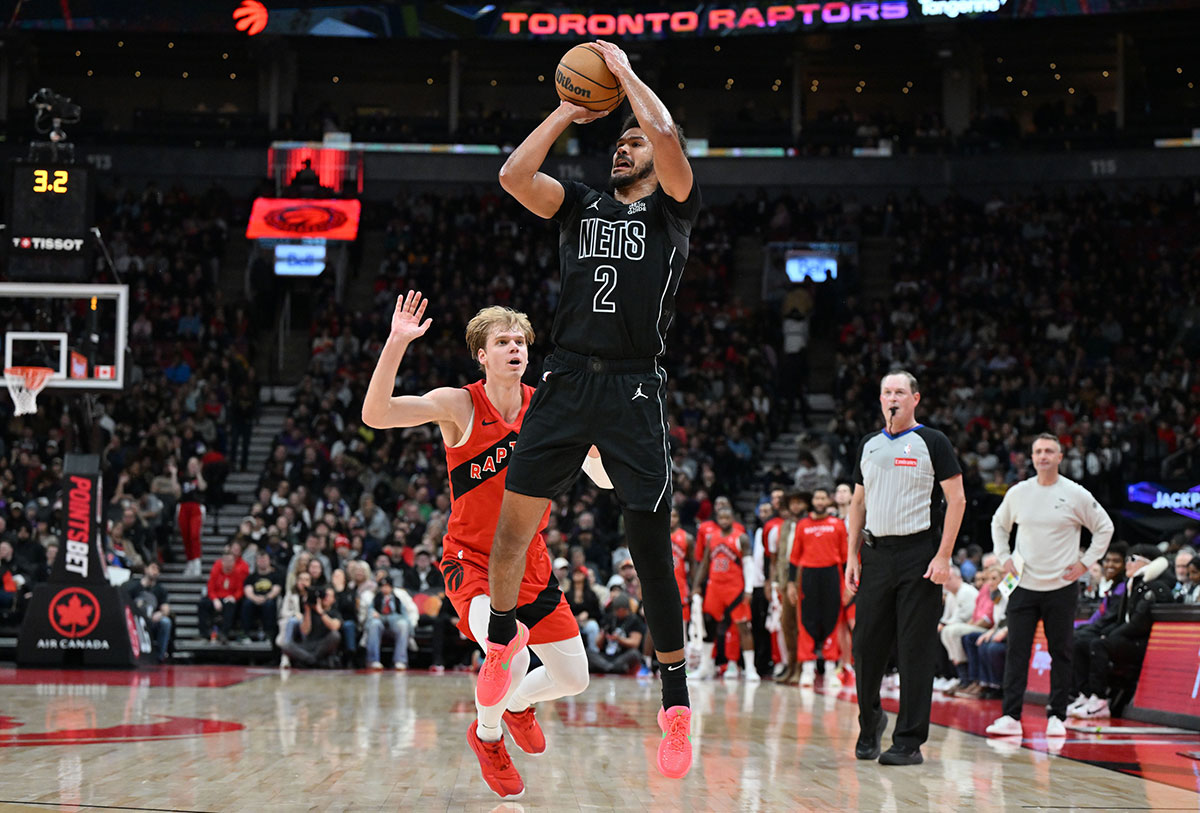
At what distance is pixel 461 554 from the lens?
5.80 meters

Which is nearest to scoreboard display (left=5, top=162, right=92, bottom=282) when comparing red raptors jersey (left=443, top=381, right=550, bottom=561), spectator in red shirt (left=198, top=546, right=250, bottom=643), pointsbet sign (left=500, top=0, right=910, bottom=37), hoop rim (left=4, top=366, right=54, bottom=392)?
hoop rim (left=4, top=366, right=54, bottom=392)

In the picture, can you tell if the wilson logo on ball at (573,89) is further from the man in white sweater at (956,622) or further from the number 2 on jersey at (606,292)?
the man in white sweater at (956,622)

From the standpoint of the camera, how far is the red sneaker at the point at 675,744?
4.73 m

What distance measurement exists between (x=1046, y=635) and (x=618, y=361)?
5.12 m

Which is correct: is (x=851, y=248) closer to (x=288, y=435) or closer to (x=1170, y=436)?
(x=1170, y=436)

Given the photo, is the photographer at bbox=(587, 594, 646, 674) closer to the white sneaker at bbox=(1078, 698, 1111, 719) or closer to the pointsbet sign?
the white sneaker at bbox=(1078, 698, 1111, 719)

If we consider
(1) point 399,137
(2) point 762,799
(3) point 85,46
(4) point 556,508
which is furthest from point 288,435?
(2) point 762,799

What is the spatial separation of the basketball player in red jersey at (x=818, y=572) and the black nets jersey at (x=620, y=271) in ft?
28.9

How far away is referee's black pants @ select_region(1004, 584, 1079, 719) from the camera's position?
27.8 ft

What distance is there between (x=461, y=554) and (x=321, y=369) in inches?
732

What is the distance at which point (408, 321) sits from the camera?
5211 millimetres

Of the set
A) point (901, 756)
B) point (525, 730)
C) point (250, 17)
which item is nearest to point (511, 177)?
point (525, 730)

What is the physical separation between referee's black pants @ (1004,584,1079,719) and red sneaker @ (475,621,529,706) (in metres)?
4.52

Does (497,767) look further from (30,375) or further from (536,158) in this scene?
(30,375)
